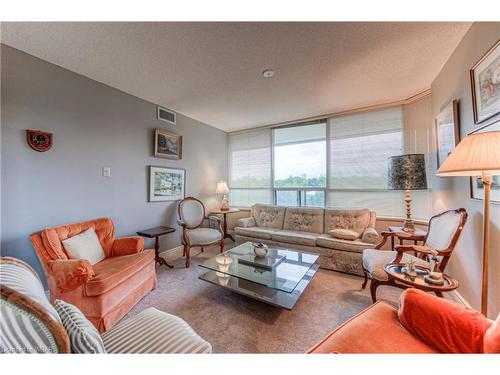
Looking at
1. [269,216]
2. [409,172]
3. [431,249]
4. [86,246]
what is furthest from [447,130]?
[86,246]

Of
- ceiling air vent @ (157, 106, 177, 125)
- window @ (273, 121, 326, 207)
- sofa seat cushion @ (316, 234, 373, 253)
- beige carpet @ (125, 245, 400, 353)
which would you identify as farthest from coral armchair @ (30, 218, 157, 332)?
window @ (273, 121, 326, 207)

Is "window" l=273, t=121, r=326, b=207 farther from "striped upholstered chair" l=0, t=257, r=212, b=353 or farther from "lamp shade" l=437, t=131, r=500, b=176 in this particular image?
"striped upholstered chair" l=0, t=257, r=212, b=353

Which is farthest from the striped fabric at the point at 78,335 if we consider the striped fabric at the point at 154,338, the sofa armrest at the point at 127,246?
the sofa armrest at the point at 127,246

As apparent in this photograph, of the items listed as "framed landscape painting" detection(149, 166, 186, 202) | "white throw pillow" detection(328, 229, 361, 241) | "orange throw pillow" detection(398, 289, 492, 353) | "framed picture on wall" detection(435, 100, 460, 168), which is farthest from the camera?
"framed landscape painting" detection(149, 166, 186, 202)

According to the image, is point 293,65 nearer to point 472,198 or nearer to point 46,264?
point 472,198

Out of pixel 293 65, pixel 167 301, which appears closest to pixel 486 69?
pixel 293 65

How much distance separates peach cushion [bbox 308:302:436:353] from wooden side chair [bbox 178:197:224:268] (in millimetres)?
2304

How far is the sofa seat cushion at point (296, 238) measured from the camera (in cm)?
288

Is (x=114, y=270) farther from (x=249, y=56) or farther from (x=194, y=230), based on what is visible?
(x=249, y=56)

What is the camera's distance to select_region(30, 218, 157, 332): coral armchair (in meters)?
1.52

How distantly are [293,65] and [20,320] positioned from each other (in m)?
2.58

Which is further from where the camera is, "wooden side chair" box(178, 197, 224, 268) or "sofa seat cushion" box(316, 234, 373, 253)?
"wooden side chair" box(178, 197, 224, 268)

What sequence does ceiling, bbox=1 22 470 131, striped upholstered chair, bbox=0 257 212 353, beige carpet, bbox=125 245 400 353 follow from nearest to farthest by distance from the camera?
striped upholstered chair, bbox=0 257 212 353, beige carpet, bbox=125 245 400 353, ceiling, bbox=1 22 470 131

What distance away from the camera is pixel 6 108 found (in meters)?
1.75
